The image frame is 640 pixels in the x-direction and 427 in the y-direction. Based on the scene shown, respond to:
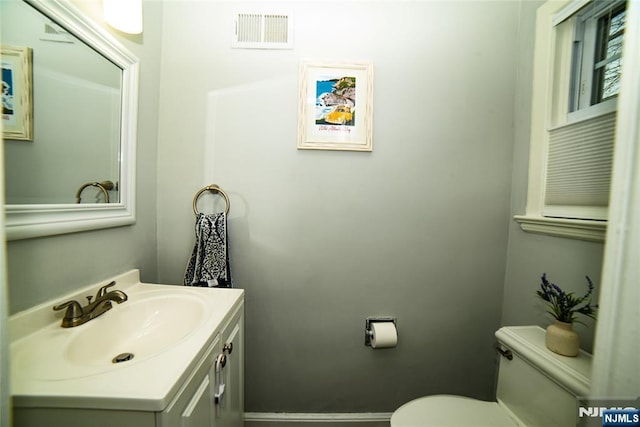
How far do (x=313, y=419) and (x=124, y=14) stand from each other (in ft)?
7.09

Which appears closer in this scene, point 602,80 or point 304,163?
point 602,80

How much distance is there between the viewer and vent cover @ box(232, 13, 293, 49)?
3.94 feet

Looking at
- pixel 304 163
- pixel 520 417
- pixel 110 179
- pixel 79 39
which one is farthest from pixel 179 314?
pixel 520 417

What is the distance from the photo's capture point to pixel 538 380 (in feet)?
2.80

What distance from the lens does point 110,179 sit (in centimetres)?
96

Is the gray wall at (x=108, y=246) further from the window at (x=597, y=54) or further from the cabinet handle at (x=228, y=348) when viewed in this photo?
the window at (x=597, y=54)

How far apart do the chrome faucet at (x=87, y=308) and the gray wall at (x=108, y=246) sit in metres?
0.07

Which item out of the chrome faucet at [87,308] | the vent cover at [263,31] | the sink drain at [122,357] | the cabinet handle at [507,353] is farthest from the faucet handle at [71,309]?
the cabinet handle at [507,353]

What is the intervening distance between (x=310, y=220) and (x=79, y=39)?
115 centimetres

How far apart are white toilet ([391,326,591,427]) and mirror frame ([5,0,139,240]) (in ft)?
4.59

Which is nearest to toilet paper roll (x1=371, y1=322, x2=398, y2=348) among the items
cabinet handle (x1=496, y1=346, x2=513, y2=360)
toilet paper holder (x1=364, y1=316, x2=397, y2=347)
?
toilet paper holder (x1=364, y1=316, x2=397, y2=347)

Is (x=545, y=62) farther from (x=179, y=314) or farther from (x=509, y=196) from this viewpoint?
(x=179, y=314)

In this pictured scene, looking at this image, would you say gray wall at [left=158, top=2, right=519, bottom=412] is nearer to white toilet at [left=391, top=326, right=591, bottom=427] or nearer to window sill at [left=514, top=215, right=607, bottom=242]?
window sill at [left=514, top=215, right=607, bottom=242]

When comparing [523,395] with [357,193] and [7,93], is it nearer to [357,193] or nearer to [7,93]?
[357,193]
